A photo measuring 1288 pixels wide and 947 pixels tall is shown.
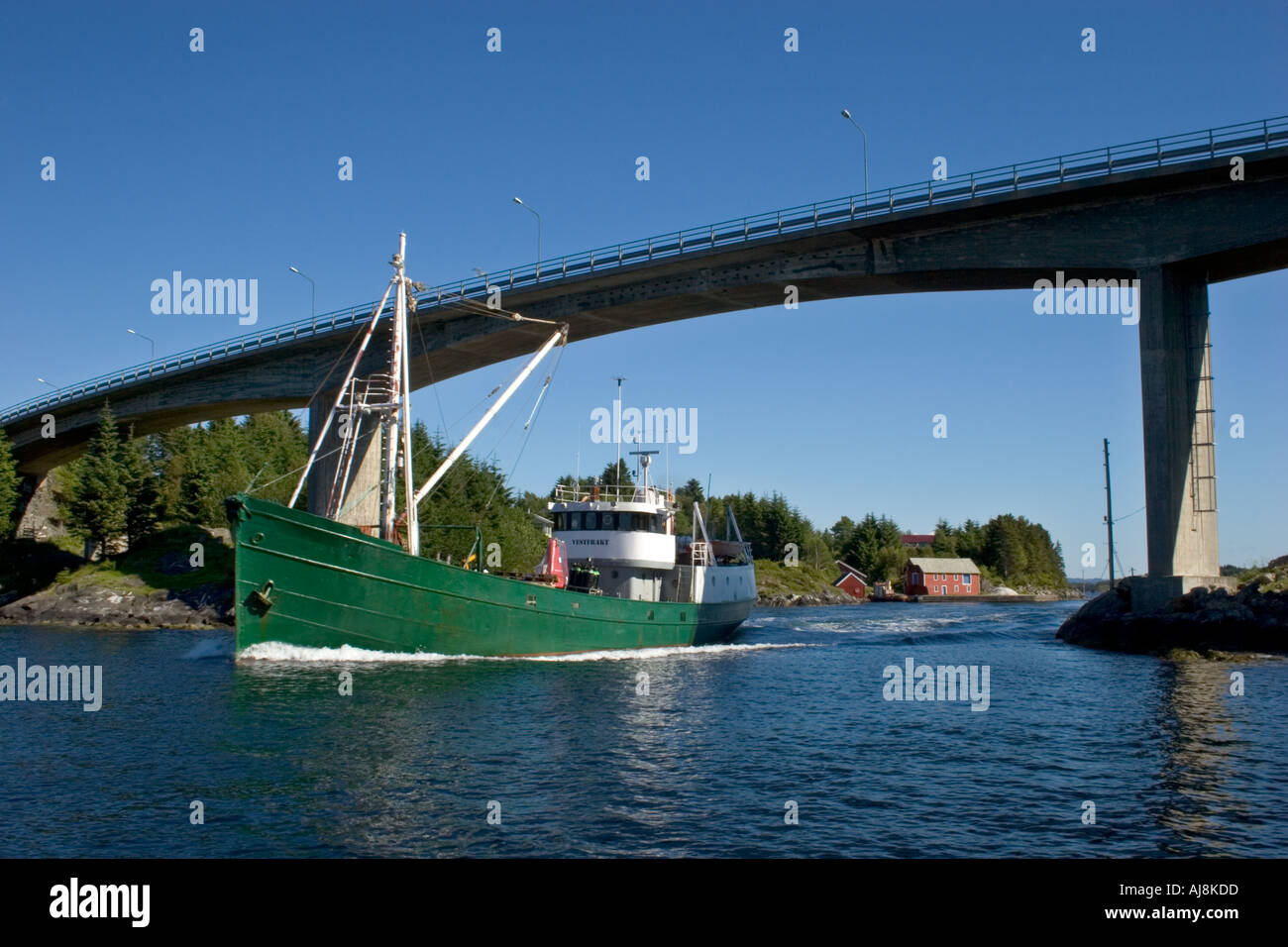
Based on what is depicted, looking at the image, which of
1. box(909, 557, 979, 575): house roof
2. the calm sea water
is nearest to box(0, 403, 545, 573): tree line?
the calm sea water

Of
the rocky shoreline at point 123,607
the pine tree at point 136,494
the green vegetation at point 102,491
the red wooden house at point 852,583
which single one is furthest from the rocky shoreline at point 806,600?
the green vegetation at point 102,491

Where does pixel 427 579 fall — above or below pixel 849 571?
above

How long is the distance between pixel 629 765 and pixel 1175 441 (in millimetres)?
27420

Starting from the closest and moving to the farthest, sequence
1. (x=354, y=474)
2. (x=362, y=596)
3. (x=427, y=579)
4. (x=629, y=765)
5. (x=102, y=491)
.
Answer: (x=629, y=765)
(x=362, y=596)
(x=427, y=579)
(x=354, y=474)
(x=102, y=491)

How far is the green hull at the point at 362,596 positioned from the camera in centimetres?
2858

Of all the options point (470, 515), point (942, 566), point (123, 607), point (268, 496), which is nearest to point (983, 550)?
point (942, 566)

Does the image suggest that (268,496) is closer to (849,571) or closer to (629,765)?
(629,765)

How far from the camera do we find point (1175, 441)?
34.8 meters

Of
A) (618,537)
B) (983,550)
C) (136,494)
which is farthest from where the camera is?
(983,550)

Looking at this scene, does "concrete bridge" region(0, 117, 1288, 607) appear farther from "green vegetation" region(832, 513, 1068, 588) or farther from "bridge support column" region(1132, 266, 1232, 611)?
"green vegetation" region(832, 513, 1068, 588)

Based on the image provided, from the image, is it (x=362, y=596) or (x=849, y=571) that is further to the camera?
(x=849, y=571)

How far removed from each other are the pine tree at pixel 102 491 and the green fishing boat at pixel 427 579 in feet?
125

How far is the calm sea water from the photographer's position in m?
12.7
